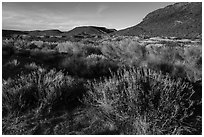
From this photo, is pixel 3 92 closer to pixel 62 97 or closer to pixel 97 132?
pixel 62 97

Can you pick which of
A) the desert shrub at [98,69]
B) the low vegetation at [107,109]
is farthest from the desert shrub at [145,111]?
the desert shrub at [98,69]

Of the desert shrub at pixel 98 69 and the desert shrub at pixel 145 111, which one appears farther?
the desert shrub at pixel 98 69

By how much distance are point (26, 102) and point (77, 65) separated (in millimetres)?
3189

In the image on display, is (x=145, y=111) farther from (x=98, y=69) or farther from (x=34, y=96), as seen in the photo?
(x=98, y=69)

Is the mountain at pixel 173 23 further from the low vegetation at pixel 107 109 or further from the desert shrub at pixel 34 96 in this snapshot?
the desert shrub at pixel 34 96

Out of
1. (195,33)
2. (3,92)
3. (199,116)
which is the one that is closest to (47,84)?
(3,92)

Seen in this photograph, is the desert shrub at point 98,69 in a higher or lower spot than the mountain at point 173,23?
lower

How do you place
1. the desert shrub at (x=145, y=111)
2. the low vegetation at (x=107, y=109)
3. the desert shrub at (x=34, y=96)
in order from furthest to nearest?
1. the desert shrub at (x=34, y=96)
2. the low vegetation at (x=107, y=109)
3. the desert shrub at (x=145, y=111)

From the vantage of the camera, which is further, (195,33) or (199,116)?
(195,33)

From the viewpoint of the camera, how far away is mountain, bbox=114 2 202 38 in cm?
4266

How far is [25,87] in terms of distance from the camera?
13.1ft

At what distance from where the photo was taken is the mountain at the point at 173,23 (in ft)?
140

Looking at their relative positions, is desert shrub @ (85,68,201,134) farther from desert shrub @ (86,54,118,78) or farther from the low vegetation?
desert shrub @ (86,54,118,78)

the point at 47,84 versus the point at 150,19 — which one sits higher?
the point at 150,19
